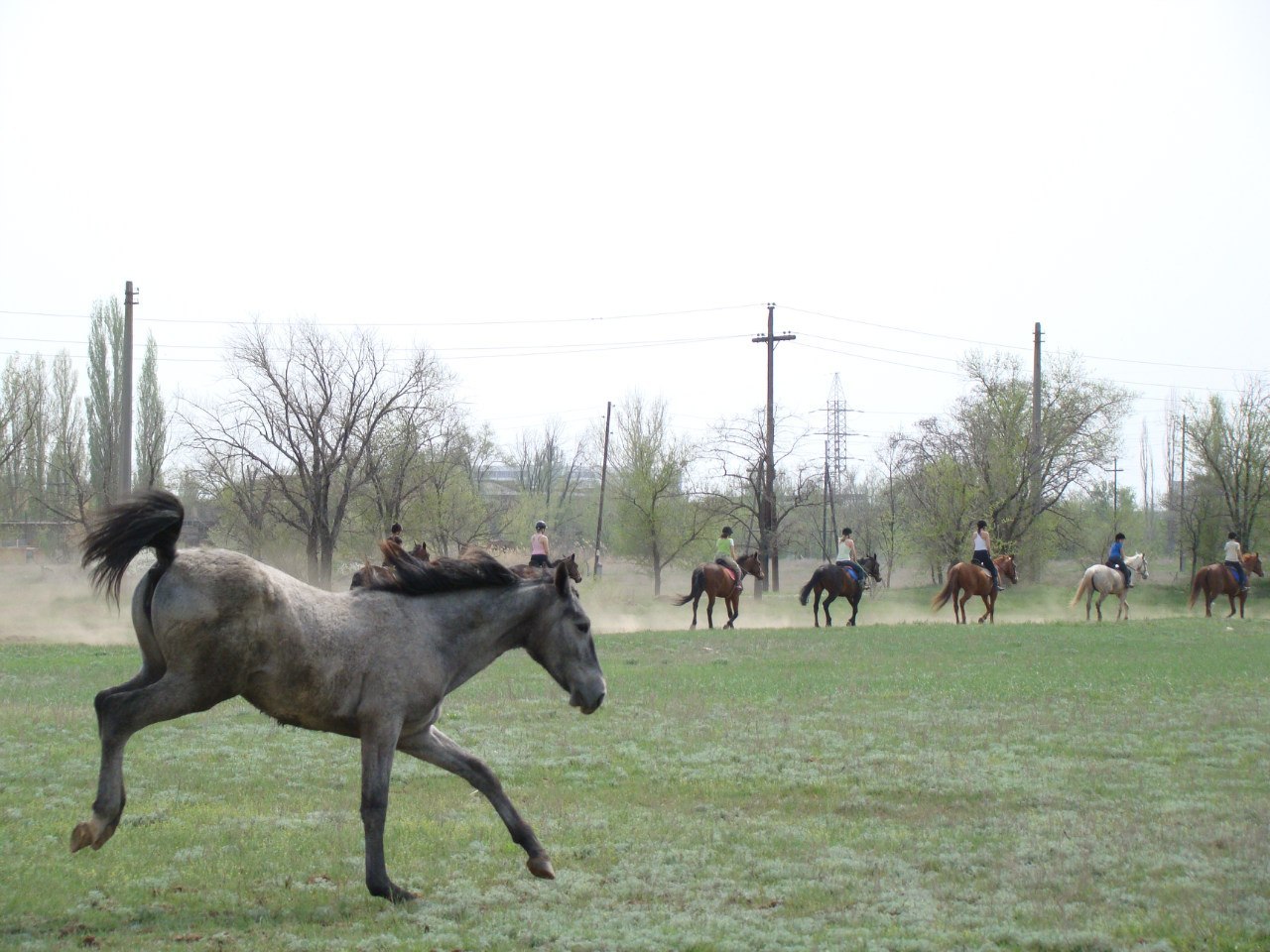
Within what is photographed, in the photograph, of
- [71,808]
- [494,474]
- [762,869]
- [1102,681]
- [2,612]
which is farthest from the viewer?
[494,474]

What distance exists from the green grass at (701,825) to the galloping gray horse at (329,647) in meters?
0.63

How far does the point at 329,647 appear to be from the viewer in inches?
256

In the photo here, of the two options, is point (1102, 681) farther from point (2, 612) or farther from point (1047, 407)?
point (1047, 407)

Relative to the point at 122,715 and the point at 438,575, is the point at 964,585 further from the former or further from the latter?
the point at 122,715

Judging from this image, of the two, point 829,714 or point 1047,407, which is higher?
point 1047,407

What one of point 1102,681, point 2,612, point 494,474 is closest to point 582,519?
point 494,474

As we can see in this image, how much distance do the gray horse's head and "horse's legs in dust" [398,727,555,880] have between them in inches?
27.6

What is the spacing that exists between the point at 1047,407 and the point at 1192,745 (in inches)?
1892

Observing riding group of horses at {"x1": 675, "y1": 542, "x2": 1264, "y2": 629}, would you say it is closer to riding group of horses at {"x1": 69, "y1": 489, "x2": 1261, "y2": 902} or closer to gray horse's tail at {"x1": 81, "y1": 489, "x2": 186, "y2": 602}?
riding group of horses at {"x1": 69, "y1": 489, "x2": 1261, "y2": 902}

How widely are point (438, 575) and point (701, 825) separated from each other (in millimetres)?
2785

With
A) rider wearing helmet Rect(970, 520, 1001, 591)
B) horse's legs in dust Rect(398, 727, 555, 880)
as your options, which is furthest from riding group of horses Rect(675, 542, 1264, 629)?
horse's legs in dust Rect(398, 727, 555, 880)

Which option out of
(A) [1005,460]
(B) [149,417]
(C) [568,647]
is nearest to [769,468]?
(A) [1005,460]

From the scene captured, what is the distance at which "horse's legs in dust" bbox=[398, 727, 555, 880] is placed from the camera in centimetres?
681

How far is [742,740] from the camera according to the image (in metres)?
11.8
